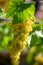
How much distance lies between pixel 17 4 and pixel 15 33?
9 centimetres

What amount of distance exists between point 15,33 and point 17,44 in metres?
0.04

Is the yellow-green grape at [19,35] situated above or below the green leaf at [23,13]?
below

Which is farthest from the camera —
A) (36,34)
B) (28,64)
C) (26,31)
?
(28,64)

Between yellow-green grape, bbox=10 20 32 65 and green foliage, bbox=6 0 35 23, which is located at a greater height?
green foliage, bbox=6 0 35 23

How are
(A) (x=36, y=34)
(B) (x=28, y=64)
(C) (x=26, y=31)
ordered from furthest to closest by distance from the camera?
(B) (x=28, y=64) < (A) (x=36, y=34) < (C) (x=26, y=31)

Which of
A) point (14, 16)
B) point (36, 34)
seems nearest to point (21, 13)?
point (14, 16)

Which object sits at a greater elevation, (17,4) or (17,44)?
(17,4)

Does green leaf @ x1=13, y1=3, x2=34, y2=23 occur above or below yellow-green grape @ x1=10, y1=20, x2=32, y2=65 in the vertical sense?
above

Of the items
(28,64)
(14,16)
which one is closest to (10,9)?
(14,16)

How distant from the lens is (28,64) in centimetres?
155

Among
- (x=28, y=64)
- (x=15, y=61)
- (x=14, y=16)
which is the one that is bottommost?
(x=15, y=61)

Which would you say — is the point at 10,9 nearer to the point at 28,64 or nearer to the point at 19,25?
the point at 19,25

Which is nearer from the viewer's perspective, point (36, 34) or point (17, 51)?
point (17, 51)

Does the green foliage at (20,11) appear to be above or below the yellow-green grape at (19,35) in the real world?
above
